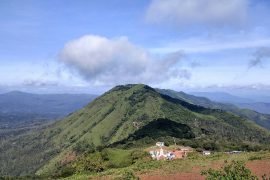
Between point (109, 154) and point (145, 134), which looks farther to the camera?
point (145, 134)

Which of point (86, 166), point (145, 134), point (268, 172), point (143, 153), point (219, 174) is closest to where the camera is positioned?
point (219, 174)

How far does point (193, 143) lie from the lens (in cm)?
15850

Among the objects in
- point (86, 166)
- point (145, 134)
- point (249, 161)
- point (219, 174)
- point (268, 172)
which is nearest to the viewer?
point (219, 174)

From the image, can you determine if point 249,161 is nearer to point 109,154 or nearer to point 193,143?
point 109,154

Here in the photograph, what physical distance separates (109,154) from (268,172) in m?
81.1

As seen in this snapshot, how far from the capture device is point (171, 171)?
5653cm

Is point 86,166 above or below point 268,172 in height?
below

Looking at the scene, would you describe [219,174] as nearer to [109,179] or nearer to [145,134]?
[109,179]

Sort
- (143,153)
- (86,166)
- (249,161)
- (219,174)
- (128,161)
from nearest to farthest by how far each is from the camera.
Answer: (219,174)
(249,161)
(86,166)
(128,161)
(143,153)

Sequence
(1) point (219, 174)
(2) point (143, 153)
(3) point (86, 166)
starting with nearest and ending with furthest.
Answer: (1) point (219, 174)
(3) point (86, 166)
(2) point (143, 153)

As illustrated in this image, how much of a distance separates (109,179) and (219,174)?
72.8 ft

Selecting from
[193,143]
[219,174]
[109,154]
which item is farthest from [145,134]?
[219,174]

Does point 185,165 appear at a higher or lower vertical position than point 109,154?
higher

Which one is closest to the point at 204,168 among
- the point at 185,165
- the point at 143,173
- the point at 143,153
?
the point at 185,165
